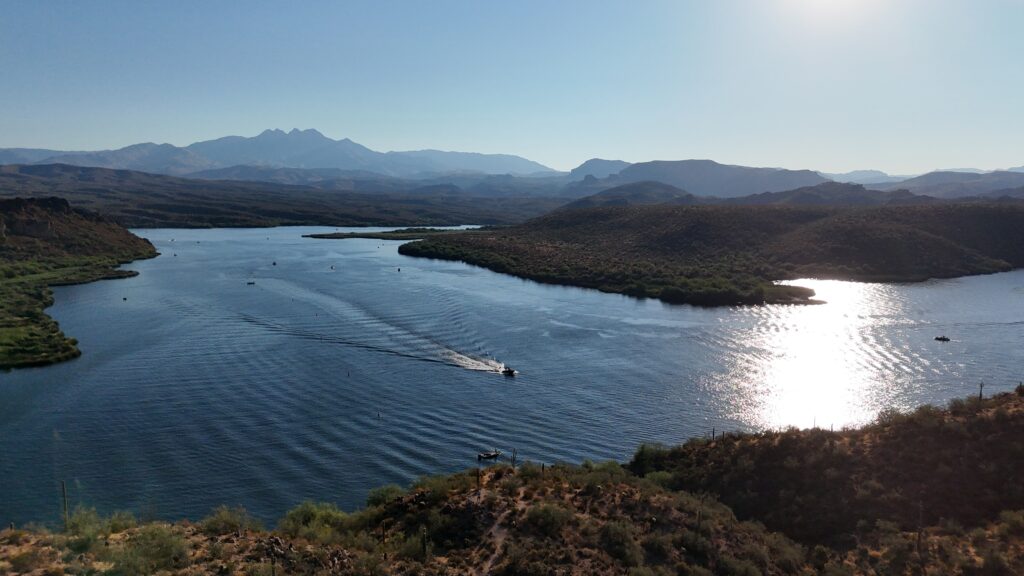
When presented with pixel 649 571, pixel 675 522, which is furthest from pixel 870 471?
pixel 649 571

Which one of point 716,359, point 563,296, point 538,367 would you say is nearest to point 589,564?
point 538,367

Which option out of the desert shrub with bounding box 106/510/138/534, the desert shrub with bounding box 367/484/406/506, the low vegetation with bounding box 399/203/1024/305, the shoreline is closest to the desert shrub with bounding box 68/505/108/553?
the desert shrub with bounding box 106/510/138/534

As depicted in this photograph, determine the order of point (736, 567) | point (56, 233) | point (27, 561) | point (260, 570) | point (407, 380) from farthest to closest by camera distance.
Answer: point (56, 233)
point (407, 380)
point (736, 567)
point (260, 570)
point (27, 561)

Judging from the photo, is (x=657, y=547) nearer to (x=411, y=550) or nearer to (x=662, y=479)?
(x=662, y=479)

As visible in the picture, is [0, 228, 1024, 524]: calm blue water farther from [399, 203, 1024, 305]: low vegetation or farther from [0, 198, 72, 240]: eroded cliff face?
[0, 198, 72, 240]: eroded cliff face

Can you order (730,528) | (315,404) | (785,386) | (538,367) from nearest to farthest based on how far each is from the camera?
1. (730,528)
2. (315,404)
3. (785,386)
4. (538,367)

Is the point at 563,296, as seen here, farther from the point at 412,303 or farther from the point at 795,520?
the point at 795,520
